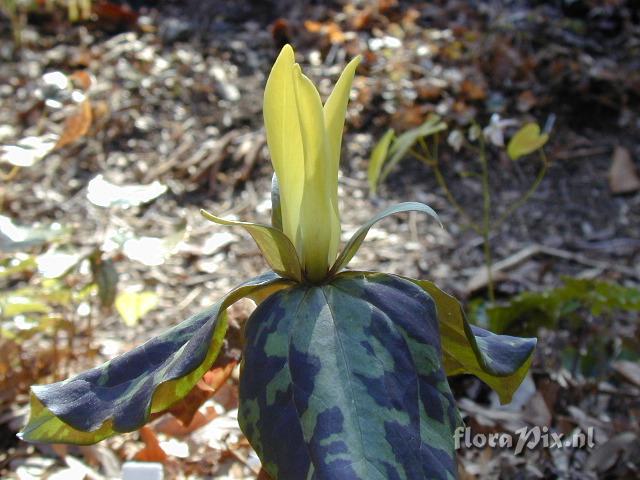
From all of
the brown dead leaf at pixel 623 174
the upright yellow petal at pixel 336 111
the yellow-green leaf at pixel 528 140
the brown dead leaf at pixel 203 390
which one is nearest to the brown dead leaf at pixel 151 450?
the brown dead leaf at pixel 203 390

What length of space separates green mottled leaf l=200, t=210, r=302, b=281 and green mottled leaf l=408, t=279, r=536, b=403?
5.9 inches

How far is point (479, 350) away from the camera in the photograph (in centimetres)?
86

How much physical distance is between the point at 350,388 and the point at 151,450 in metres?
0.79

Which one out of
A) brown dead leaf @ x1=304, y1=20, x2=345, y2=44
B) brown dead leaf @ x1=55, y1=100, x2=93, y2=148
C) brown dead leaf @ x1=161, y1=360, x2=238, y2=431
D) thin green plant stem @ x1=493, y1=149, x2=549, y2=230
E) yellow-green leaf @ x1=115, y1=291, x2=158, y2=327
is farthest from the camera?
A: brown dead leaf @ x1=304, y1=20, x2=345, y2=44

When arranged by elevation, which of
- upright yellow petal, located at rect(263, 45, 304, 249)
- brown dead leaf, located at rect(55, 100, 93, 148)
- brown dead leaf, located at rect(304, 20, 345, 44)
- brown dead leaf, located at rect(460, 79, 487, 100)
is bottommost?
brown dead leaf, located at rect(460, 79, 487, 100)

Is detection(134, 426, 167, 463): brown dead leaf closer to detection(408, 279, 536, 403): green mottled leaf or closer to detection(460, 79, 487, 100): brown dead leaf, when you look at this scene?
detection(408, 279, 536, 403): green mottled leaf

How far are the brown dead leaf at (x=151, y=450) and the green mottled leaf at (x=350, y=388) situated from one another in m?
0.67

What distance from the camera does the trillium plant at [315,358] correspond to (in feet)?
2.40

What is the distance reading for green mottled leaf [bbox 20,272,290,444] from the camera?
786 mm

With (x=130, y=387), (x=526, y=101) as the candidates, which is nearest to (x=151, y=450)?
(x=130, y=387)

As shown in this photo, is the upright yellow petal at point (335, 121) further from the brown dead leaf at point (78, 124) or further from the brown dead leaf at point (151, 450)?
the brown dead leaf at point (78, 124)

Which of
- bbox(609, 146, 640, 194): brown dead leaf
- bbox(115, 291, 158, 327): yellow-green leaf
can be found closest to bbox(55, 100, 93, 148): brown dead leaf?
bbox(115, 291, 158, 327): yellow-green leaf

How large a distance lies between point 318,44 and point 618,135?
1624 millimetres

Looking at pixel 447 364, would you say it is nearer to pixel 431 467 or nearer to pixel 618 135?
pixel 431 467
